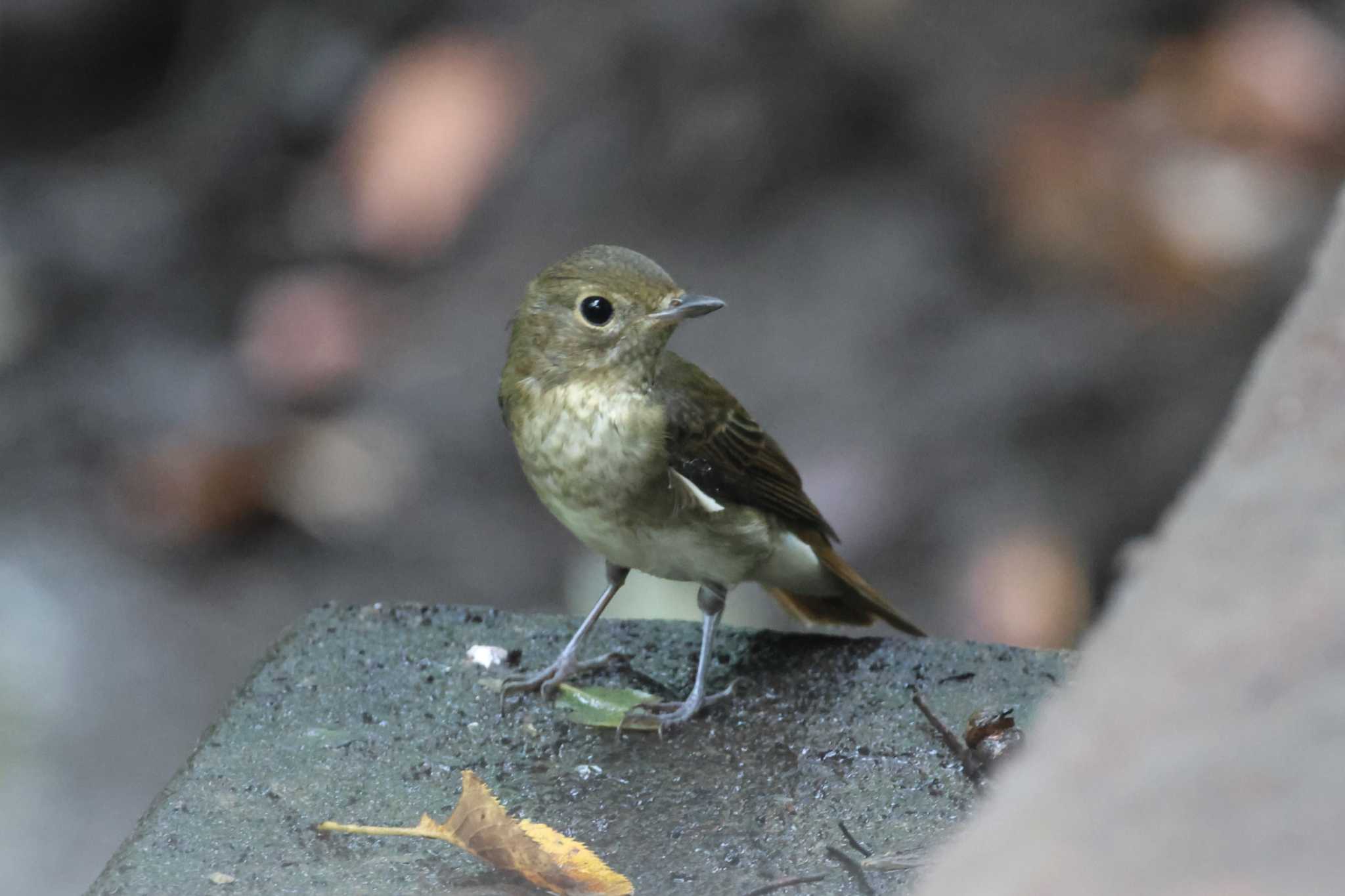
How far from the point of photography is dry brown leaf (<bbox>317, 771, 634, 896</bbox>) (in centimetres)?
270

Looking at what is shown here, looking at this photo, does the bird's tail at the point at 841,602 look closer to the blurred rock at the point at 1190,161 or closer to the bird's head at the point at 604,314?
the bird's head at the point at 604,314

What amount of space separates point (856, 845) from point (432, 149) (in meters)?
5.16

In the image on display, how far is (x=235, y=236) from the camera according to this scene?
25.5 ft

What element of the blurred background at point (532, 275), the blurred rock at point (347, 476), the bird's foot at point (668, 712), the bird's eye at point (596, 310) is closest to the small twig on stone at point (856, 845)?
the bird's foot at point (668, 712)

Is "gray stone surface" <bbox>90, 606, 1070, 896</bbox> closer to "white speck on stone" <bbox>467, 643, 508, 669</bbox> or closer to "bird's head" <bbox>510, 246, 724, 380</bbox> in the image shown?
"white speck on stone" <bbox>467, 643, 508, 669</bbox>

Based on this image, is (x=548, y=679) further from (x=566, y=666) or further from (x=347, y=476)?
(x=347, y=476)

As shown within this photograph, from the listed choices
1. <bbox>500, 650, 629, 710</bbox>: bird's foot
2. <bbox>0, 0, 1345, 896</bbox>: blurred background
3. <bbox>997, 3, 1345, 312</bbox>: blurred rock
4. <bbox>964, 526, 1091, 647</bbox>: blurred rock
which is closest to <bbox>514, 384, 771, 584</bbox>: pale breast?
<bbox>500, 650, 629, 710</bbox>: bird's foot

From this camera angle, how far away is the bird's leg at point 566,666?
355 cm

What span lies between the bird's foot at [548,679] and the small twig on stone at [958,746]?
0.71 m

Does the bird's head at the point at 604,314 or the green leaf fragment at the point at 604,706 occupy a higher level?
the bird's head at the point at 604,314

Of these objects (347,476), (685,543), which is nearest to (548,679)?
(685,543)

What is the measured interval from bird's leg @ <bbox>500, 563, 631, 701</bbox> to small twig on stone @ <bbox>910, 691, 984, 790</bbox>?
71 cm

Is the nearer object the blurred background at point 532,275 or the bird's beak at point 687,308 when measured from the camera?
the bird's beak at point 687,308

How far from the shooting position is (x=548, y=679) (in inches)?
141
